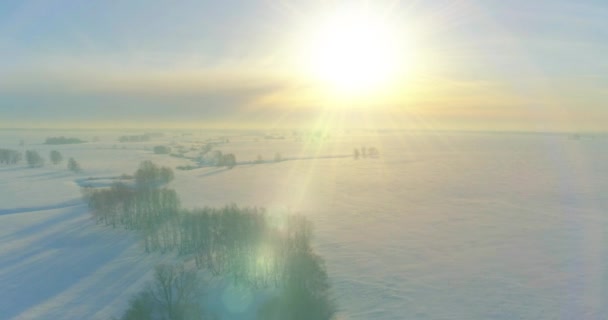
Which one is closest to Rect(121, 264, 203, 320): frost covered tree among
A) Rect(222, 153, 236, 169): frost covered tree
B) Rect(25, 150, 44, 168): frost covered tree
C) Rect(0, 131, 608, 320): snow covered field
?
Rect(0, 131, 608, 320): snow covered field

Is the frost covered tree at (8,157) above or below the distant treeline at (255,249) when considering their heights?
above

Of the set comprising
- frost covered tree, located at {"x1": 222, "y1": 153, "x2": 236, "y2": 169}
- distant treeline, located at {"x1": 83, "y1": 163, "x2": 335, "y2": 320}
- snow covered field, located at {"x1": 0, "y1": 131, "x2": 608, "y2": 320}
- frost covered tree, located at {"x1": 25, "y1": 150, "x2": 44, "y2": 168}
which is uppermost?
frost covered tree, located at {"x1": 25, "y1": 150, "x2": 44, "y2": 168}

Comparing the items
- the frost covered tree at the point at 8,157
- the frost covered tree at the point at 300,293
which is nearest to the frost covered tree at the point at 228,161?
the frost covered tree at the point at 8,157

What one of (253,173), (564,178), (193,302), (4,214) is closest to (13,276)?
(193,302)

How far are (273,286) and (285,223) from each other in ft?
16.0

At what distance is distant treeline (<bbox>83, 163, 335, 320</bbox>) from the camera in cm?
1847

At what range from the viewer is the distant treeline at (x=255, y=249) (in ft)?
60.6

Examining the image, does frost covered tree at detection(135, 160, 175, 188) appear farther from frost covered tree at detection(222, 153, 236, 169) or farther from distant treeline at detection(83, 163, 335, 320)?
distant treeline at detection(83, 163, 335, 320)

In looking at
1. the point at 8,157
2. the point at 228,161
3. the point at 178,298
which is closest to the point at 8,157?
the point at 8,157

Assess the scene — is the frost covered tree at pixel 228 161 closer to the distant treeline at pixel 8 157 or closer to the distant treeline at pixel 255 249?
the distant treeline at pixel 8 157

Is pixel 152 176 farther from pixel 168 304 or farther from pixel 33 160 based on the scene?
pixel 168 304

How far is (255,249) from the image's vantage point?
21.9 metres

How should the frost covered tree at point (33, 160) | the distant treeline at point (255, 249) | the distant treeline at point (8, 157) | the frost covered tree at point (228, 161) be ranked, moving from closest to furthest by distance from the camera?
the distant treeline at point (255, 249) → the frost covered tree at point (33, 160) → the frost covered tree at point (228, 161) → the distant treeline at point (8, 157)

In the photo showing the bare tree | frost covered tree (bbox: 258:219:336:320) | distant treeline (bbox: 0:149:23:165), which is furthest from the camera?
distant treeline (bbox: 0:149:23:165)
